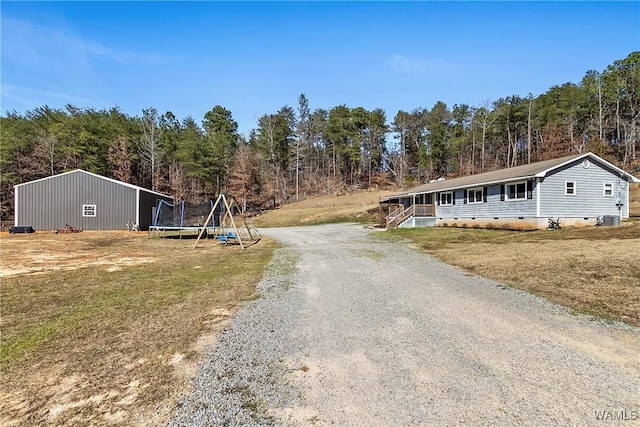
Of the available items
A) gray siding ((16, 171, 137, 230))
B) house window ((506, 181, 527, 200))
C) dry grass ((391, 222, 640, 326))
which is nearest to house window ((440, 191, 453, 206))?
house window ((506, 181, 527, 200))

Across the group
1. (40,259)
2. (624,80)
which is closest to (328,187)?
(624,80)

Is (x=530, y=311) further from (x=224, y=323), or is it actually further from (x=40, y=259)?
(x=40, y=259)

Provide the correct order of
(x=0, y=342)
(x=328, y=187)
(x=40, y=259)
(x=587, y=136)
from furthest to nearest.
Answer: (x=328, y=187) < (x=587, y=136) < (x=40, y=259) < (x=0, y=342)

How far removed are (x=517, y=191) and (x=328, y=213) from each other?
20.9m

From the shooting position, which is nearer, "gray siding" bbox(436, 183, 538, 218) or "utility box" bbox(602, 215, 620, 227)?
"utility box" bbox(602, 215, 620, 227)

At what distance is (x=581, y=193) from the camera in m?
19.5

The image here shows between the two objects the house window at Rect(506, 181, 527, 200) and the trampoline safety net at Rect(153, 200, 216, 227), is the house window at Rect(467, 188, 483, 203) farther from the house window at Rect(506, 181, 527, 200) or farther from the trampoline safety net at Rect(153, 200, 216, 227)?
the trampoline safety net at Rect(153, 200, 216, 227)

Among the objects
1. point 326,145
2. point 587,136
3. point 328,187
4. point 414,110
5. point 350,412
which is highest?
point 414,110

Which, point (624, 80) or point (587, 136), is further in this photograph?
point (587, 136)

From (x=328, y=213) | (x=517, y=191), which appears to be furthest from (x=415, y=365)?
(x=328, y=213)

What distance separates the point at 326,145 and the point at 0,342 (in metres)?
63.5

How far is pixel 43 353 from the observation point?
3.86m

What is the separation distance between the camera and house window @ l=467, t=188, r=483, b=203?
74.6ft

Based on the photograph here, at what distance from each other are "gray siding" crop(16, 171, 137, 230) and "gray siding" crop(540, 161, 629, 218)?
88.7 ft
